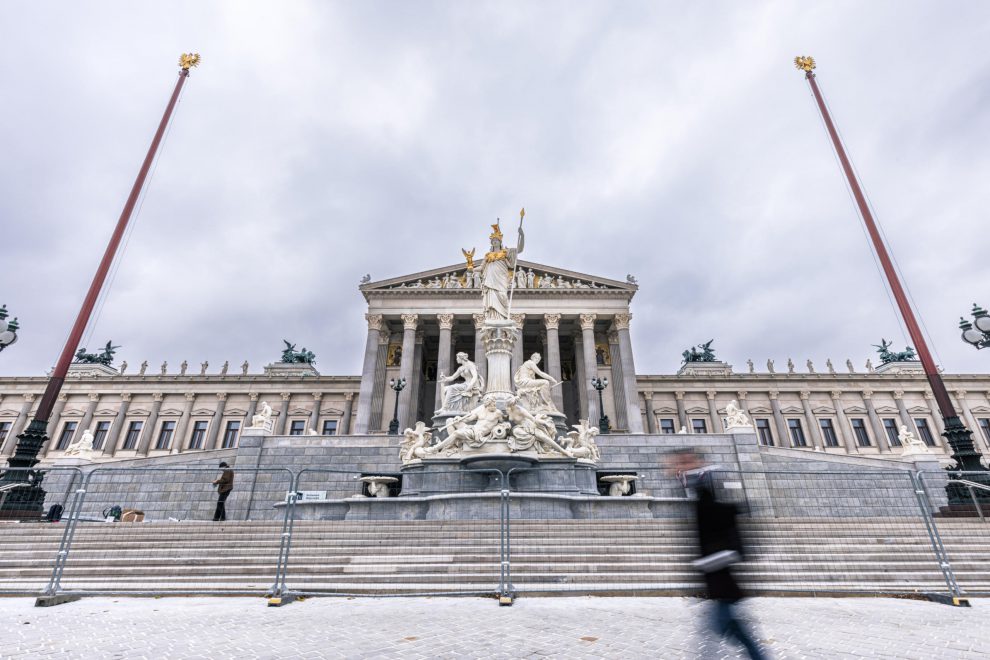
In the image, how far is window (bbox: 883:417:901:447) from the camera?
165ft

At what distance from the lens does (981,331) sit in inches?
437

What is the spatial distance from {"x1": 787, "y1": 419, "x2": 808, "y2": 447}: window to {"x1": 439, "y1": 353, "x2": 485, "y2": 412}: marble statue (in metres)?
46.4

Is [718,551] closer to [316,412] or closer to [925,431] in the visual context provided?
[316,412]

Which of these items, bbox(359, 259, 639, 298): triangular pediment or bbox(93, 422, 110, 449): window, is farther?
bbox(93, 422, 110, 449): window

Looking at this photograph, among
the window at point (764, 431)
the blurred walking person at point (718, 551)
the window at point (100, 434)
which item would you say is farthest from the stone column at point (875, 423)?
the window at point (100, 434)

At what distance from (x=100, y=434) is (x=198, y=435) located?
969 cm

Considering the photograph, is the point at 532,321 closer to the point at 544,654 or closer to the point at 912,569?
the point at 912,569

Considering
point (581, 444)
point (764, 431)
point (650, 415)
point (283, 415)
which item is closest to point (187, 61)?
point (581, 444)

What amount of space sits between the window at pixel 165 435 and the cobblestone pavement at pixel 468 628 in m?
51.2

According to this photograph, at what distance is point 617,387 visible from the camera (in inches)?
1592

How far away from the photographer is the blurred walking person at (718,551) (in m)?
3.39

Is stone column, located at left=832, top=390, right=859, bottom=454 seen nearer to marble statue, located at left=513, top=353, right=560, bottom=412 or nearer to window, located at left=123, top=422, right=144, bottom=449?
marble statue, located at left=513, top=353, right=560, bottom=412

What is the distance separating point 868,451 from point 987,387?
1606cm

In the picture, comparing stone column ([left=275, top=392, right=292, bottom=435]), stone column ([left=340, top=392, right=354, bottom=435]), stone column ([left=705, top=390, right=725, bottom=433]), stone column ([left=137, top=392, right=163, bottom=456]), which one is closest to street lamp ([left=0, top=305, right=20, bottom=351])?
stone column ([left=340, top=392, right=354, bottom=435])
